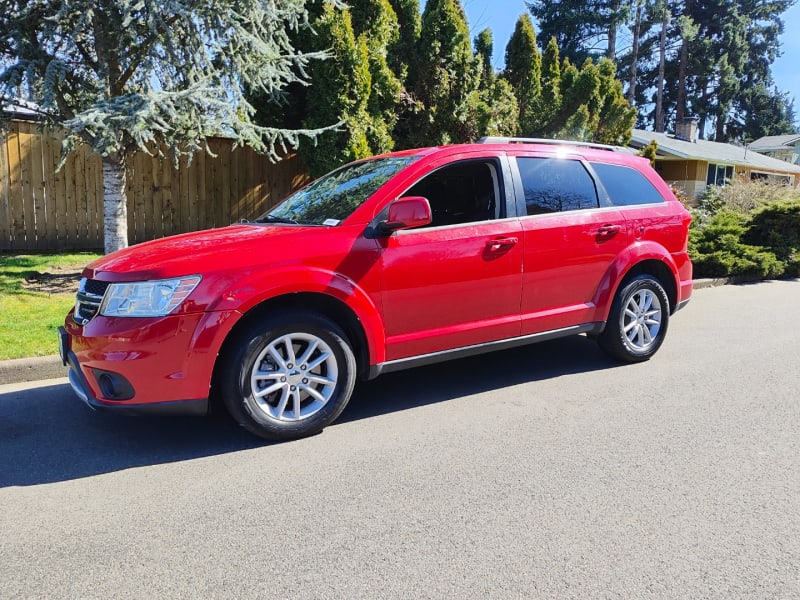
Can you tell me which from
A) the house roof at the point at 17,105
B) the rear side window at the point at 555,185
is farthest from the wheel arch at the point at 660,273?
the house roof at the point at 17,105

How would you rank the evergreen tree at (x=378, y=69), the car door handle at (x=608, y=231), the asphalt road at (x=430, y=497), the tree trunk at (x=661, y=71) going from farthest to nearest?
the tree trunk at (x=661, y=71)
the evergreen tree at (x=378, y=69)
the car door handle at (x=608, y=231)
the asphalt road at (x=430, y=497)

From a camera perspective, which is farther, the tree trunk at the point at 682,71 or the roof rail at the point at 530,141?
the tree trunk at the point at 682,71

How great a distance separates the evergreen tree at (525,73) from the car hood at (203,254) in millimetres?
11966

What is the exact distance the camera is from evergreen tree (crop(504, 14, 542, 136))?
1463 cm

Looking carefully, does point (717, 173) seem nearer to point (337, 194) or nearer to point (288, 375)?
point (337, 194)

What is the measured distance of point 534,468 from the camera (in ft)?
11.6

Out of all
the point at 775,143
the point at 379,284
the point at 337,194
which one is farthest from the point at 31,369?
the point at 775,143

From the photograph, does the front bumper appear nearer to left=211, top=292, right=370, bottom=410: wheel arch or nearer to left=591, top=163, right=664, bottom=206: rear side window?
left=211, top=292, right=370, bottom=410: wheel arch

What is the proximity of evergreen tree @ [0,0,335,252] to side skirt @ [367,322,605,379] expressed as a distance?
4737mm

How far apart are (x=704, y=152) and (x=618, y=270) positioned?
30.5 meters

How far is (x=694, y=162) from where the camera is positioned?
31797mm

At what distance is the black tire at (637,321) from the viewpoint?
5383 millimetres

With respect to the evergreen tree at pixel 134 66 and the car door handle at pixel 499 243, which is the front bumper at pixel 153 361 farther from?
the evergreen tree at pixel 134 66

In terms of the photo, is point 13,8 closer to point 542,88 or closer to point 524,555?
point 524,555
